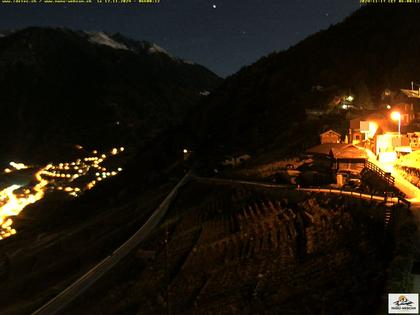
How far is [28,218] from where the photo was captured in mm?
74250

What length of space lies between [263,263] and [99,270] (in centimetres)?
1223

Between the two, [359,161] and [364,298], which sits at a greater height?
[359,161]

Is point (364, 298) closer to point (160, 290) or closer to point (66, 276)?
point (160, 290)

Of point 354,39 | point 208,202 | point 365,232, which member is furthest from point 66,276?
point 354,39

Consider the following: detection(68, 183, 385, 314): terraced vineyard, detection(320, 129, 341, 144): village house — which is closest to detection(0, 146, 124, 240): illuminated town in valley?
detection(68, 183, 385, 314): terraced vineyard

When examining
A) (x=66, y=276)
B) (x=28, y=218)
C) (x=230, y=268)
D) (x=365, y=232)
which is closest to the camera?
(x=365, y=232)

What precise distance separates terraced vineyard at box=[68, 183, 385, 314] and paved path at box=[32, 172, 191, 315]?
0.83 meters

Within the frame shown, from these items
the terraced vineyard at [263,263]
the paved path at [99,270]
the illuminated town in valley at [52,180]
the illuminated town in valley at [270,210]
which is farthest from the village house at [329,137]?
the illuminated town in valley at [52,180]

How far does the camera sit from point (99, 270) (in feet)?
89.0

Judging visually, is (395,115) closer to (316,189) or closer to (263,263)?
(316,189)

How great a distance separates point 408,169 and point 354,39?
182ft

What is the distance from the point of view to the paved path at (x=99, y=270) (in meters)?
23.9

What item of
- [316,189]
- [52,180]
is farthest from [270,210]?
[52,180]

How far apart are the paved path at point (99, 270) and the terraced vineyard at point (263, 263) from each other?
32.6 inches
